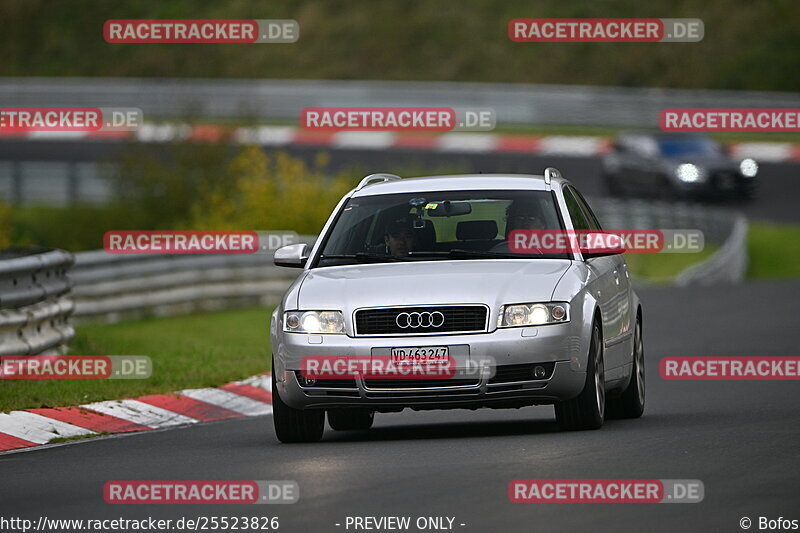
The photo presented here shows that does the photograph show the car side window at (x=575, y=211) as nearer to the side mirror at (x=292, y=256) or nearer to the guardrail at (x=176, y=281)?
the side mirror at (x=292, y=256)

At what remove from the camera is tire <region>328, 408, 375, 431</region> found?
12.3m

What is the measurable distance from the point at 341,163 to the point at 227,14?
19261mm

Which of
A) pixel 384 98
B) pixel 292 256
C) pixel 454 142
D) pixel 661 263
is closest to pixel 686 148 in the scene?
pixel 661 263

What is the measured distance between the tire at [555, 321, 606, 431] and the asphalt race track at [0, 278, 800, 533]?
0.13 m

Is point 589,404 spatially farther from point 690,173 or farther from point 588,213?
point 690,173

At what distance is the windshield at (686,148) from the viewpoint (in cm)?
4109

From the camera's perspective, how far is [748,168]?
41000 millimetres

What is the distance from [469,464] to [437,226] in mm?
2870

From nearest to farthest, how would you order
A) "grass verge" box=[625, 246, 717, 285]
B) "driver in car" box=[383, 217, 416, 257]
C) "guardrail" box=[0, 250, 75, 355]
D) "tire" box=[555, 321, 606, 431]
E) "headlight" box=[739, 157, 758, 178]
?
"tire" box=[555, 321, 606, 431] → "driver in car" box=[383, 217, 416, 257] → "guardrail" box=[0, 250, 75, 355] → "grass verge" box=[625, 246, 717, 285] → "headlight" box=[739, 157, 758, 178]

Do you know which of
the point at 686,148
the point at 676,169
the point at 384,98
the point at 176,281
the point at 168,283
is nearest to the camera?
the point at 168,283

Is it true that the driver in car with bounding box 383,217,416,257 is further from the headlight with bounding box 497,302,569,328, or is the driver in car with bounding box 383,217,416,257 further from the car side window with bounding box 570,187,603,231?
the car side window with bounding box 570,187,603,231

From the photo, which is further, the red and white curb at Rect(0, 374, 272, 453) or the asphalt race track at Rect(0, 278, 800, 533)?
the red and white curb at Rect(0, 374, 272, 453)

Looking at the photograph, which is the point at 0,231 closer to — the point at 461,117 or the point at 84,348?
the point at 84,348

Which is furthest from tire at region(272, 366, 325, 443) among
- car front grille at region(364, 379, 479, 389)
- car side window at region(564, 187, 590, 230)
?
car side window at region(564, 187, 590, 230)
